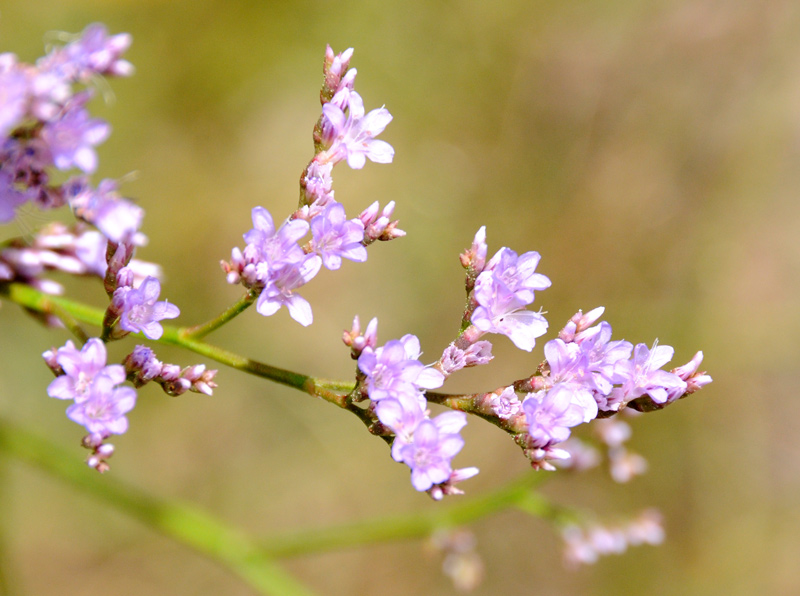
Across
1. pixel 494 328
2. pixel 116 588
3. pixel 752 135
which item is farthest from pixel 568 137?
pixel 116 588

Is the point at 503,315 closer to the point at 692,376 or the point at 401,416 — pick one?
the point at 401,416

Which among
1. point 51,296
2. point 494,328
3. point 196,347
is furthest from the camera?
point 51,296

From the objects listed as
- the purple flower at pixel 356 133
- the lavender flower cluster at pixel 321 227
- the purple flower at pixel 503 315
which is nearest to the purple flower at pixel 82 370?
the lavender flower cluster at pixel 321 227

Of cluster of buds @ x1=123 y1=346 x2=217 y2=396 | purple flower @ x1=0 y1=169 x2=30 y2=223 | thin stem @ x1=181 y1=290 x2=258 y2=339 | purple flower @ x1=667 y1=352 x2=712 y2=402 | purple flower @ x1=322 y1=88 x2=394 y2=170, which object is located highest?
purple flower @ x1=322 y1=88 x2=394 y2=170

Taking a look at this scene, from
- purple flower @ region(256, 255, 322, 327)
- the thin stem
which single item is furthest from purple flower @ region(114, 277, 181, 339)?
purple flower @ region(256, 255, 322, 327)

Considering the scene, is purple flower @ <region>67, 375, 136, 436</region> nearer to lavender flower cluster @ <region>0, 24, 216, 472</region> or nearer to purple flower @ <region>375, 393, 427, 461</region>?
lavender flower cluster @ <region>0, 24, 216, 472</region>

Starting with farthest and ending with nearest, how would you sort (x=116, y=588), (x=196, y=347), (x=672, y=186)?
(x=672, y=186), (x=116, y=588), (x=196, y=347)

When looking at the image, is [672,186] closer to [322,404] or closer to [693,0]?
[693,0]
